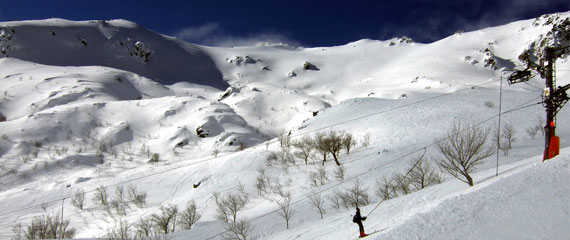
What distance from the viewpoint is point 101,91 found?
53.9m

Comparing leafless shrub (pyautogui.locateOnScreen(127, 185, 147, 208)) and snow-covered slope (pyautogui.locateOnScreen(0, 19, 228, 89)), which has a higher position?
snow-covered slope (pyautogui.locateOnScreen(0, 19, 228, 89))

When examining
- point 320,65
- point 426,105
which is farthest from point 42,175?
point 320,65

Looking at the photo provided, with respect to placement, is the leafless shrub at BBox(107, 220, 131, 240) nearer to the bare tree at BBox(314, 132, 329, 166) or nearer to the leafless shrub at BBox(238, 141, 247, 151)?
the bare tree at BBox(314, 132, 329, 166)

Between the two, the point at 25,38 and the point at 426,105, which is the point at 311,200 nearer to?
the point at 426,105

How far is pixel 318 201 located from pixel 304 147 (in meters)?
12.1

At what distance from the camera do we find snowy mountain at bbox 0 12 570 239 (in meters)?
5.70

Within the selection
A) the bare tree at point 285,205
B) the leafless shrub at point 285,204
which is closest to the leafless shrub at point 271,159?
the leafless shrub at point 285,204

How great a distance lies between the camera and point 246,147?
40.6 meters

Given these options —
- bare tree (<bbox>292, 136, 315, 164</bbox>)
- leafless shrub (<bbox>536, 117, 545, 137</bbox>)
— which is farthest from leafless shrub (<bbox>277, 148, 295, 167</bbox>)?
leafless shrub (<bbox>536, 117, 545, 137</bbox>)

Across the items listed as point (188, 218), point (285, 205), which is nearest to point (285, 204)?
point (285, 205)

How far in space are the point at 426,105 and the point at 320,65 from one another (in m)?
78.2

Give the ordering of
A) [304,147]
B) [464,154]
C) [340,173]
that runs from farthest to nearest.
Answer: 1. [304,147]
2. [340,173]
3. [464,154]

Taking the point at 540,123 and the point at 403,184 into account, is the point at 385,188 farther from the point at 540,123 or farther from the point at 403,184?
the point at 540,123

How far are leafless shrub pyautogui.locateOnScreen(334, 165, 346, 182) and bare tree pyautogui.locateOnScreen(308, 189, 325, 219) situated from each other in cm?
311
